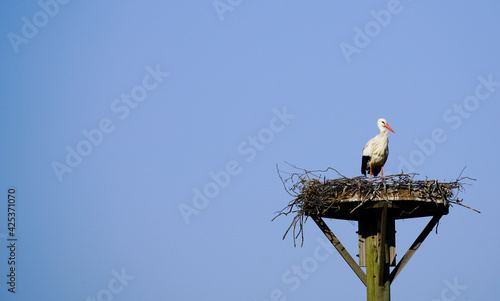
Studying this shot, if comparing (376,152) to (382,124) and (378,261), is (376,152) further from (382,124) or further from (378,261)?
(378,261)

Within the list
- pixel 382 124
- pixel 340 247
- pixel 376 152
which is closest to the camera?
pixel 340 247

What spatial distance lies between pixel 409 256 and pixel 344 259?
85 cm

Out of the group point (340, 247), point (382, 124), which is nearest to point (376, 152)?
point (382, 124)

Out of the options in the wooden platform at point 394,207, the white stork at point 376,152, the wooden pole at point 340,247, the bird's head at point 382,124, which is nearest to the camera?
the wooden platform at point 394,207

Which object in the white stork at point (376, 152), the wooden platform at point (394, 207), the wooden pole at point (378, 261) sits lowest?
the wooden pole at point (378, 261)

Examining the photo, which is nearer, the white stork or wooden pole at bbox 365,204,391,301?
wooden pole at bbox 365,204,391,301

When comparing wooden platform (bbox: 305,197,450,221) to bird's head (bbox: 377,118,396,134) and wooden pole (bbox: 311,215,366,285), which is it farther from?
bird's head (bbox: 377,118,396,134)

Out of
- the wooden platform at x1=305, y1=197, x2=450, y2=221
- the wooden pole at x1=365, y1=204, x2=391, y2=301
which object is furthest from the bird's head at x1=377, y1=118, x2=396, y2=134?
the wooden pole at x1=365, y1=204, x2=391, y2=301

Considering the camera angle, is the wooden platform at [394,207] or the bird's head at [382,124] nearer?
Answer: the wooden platform at [394,207]

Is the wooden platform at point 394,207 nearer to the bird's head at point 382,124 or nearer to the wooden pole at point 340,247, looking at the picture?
the wooden pole at point 340,247

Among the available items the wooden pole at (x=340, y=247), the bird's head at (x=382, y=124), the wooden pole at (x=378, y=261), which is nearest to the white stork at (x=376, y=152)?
the bird's head at (x=382, y=124)

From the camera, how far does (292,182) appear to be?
1020cm

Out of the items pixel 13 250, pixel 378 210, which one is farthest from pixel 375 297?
pixel 13 250

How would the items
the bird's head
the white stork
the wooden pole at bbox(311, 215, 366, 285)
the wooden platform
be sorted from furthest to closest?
1. the bird's head
2. the white stork
3. the wooden pole at bbox(311, 215, 366, 285)
4. the wooden platform
